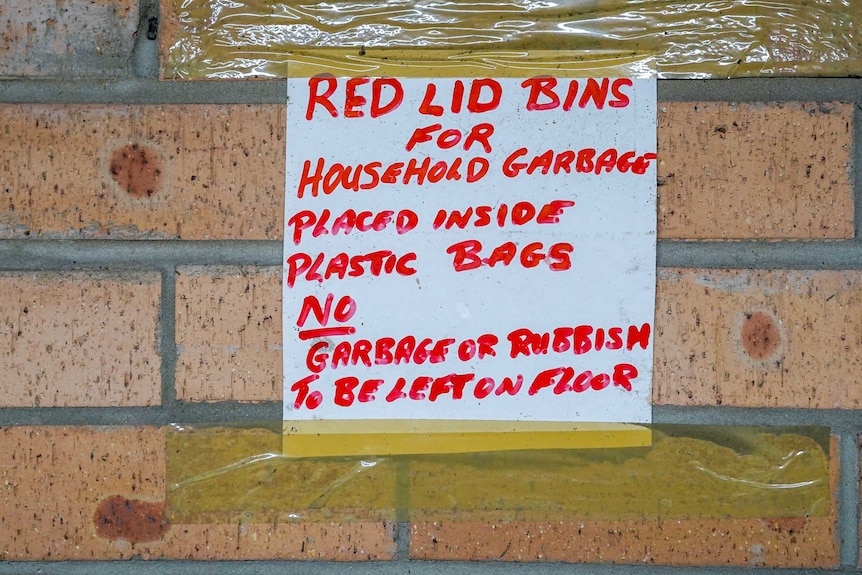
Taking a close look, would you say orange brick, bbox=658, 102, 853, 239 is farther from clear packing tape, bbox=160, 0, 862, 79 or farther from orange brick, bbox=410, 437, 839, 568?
orange brick, bbox=410, 437, 839, 568

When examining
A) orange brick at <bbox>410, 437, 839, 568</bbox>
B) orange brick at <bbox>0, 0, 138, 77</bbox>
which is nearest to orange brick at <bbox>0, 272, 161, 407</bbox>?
orange brick at <bbox>0, 0, 138, 77</bbox>

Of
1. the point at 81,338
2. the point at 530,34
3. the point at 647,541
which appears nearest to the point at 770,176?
the point at 530,34

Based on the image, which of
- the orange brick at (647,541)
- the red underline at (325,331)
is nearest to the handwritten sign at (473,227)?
the red underline at (325,331)

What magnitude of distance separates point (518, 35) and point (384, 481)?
47 cm

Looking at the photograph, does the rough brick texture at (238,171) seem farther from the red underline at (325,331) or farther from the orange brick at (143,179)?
the red underline at (325,331)

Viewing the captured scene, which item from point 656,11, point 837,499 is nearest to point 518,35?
point 656,11

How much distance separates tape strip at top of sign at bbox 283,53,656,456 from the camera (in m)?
0.58

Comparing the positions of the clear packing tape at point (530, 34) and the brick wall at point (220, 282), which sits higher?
the clear packing tape at point (530, 34)

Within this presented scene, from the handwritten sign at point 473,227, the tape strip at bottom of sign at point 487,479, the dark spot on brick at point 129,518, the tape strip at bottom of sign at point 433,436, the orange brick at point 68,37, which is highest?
the orange brick at point 68,37

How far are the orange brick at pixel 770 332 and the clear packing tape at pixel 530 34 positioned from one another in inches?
8.3

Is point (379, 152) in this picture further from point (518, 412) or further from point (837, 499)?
point (837, 499)

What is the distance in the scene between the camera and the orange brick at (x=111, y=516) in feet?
1.92

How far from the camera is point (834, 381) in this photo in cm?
58

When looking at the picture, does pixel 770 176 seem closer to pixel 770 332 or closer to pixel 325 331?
pixel 770 332
